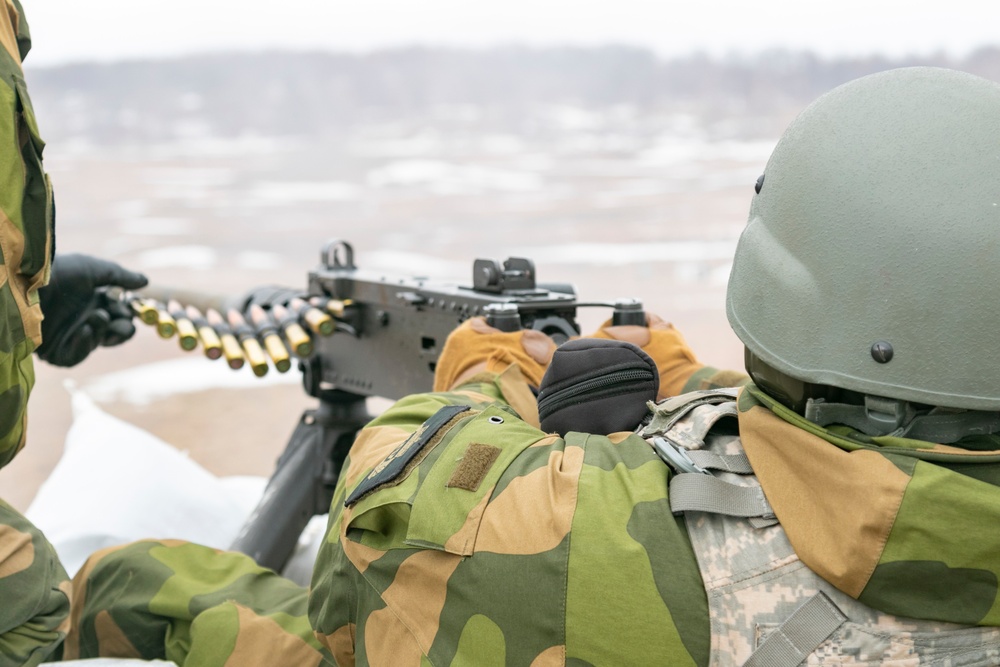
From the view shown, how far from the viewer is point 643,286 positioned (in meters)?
5.34

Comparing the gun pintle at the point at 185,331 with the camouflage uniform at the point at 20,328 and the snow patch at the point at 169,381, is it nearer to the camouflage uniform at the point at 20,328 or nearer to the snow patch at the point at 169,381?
the camouflage uniform at the point at 20,328

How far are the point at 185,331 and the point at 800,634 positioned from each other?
5.32ft

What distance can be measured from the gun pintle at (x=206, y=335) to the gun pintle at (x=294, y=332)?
0.13 m

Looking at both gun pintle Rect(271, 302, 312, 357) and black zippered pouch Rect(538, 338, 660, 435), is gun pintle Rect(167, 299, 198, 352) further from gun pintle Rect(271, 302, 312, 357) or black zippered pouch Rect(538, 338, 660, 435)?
black zippered pouch Rect(538, 338, 660, 435)

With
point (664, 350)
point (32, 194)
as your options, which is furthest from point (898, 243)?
point (32, 194)

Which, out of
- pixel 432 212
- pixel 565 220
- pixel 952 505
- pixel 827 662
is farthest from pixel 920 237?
pixel 432 212

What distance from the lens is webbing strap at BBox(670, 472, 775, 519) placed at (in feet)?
3.40

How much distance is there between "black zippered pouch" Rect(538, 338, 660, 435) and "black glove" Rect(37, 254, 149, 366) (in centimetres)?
133

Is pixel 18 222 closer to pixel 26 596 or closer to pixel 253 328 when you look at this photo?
pixel 26 596

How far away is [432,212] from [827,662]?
6.68m

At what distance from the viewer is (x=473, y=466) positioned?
1119 millimetres

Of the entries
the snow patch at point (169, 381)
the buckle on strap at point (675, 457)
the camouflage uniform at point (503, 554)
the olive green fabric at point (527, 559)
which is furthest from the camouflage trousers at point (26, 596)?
the snow patch at point (169, 381)

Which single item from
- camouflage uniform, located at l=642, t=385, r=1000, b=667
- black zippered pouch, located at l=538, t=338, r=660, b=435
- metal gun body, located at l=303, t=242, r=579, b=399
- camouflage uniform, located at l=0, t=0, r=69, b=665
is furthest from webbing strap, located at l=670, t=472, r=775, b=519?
camouflage uniform, located at l=0, t=0, r=69, b=665

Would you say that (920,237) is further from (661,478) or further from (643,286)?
(643,286)
